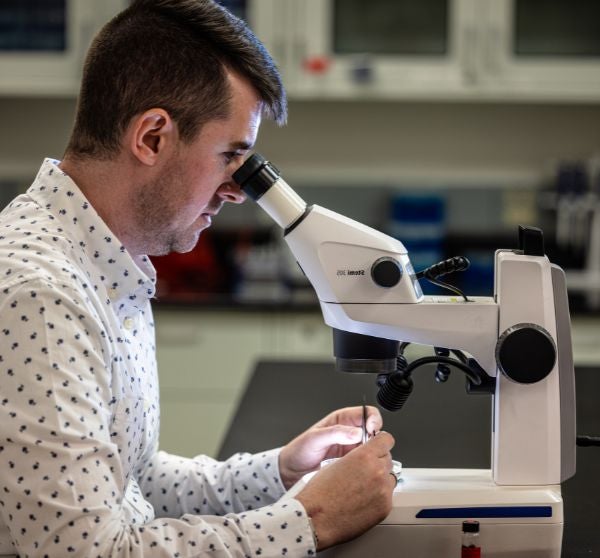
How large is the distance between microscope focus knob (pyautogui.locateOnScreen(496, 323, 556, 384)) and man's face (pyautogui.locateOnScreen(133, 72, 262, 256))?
0.38 metres

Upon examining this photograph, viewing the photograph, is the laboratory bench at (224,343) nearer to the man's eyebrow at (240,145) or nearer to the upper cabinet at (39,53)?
the upper cabinet at (39,53)

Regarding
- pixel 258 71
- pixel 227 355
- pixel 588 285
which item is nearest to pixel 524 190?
pixel 588 285

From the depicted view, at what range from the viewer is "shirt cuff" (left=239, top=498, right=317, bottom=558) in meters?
1.03

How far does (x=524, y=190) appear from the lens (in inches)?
145

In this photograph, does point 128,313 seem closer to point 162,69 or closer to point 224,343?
point 162,69

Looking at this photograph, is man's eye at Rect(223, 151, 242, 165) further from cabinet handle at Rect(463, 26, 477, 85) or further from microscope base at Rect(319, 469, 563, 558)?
cabinet handle at Rect(463, 26, 477, 85)

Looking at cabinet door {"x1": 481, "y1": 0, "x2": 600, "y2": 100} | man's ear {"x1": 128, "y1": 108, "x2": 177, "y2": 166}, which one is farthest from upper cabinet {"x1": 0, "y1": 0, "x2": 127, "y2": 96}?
man's ear {"x1": 128, "y1": 108, "x2": 177, "y2": 166}

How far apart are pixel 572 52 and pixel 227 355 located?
161 centimetres

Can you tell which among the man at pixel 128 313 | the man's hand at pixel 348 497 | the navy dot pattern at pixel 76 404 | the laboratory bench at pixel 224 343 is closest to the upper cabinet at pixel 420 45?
the laboratory bench at pixel 224 343

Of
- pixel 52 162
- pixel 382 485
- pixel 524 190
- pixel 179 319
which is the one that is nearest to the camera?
pixel 382 485

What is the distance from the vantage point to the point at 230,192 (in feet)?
4.05

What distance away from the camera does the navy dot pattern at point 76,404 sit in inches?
36.9

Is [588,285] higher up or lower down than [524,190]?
lower down

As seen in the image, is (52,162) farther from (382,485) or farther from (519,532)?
(519,532)
